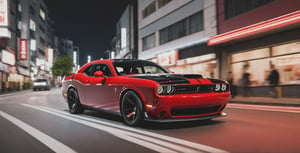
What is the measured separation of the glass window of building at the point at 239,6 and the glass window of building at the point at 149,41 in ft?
43.0

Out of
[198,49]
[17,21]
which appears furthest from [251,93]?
[17,21]

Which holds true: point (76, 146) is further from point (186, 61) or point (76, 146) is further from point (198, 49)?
point (186, 61)

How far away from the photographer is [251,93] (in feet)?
53.9

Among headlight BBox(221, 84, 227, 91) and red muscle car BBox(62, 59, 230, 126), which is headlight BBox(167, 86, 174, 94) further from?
headlight BBox(221, 84, 227, 91)

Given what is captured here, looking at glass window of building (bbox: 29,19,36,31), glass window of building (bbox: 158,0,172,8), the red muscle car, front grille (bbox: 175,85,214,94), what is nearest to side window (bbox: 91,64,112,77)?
the red muscle car

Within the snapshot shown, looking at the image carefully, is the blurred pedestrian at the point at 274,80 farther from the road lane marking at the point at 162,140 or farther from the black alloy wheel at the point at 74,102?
the road lane marking at the point at 162,140

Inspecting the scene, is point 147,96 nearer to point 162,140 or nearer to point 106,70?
point 162,140

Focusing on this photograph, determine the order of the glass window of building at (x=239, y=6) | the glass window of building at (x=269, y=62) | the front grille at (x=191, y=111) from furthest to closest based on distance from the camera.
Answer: the glass window of building at (x=239, y=6) < the glass window of building at (x=269, y=62) < the front grille at (x=191, y=111)

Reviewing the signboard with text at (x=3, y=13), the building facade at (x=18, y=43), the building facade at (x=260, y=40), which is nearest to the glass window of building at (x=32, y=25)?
the building facade at (x=18, y=43)

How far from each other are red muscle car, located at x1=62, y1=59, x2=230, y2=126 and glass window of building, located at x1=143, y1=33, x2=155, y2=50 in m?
24.4

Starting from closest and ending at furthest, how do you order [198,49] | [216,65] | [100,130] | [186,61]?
1. [100,130]
2. [216,65]
3. [198,49]
4. [186,61]

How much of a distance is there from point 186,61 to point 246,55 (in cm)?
708

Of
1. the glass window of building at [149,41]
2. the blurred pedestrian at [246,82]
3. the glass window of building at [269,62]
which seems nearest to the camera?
the glass window of building at [269,62]

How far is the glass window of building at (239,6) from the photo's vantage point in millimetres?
15594
